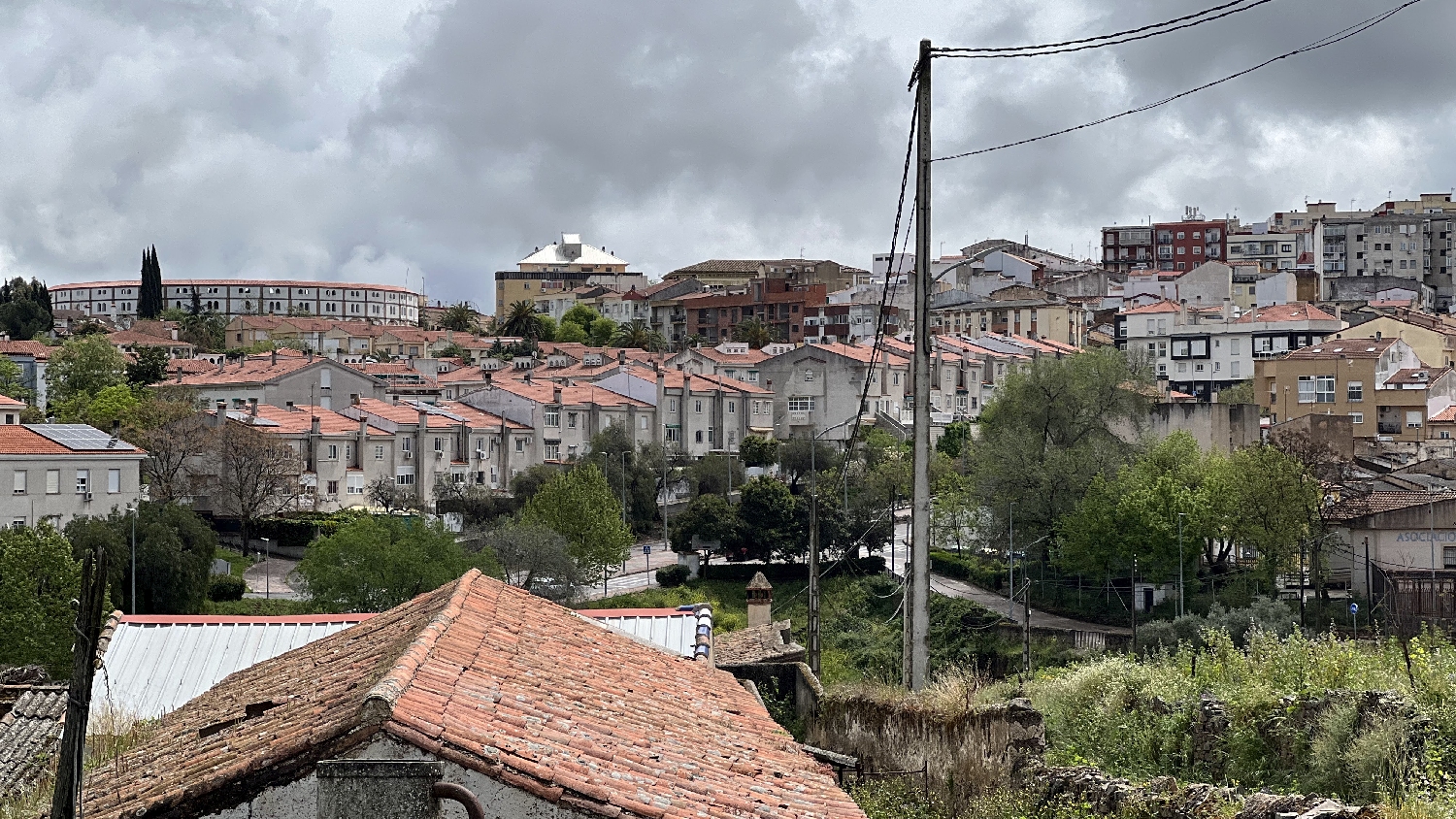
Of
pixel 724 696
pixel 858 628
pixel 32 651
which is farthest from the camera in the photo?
pixel 858 628

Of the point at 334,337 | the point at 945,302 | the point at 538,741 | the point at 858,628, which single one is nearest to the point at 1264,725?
the point at 538,741

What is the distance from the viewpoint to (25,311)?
410ft

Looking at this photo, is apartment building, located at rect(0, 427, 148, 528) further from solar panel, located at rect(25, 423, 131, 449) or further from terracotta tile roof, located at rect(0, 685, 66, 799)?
terracotta tile roof, located at rect(0, 685, 66, 799)

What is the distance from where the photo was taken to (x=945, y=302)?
116 m

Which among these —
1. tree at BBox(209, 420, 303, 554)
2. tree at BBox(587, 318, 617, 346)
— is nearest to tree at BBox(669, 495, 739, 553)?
tree at BBox(209, 420, 303, 554)

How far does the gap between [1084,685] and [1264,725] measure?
1719 mm

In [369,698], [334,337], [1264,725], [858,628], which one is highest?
[334,337]

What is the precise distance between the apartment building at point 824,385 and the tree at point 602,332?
40.7m

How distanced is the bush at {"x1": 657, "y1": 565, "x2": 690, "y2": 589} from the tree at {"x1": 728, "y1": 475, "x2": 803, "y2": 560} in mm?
3277

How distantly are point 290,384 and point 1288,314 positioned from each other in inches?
1912

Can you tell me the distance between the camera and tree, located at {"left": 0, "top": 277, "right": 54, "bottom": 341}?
404 feet

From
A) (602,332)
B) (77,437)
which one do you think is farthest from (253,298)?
(77,437)

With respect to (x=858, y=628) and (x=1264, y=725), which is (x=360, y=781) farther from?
(x=858, y=628)

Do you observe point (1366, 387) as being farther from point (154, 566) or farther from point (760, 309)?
point (760, 309)
